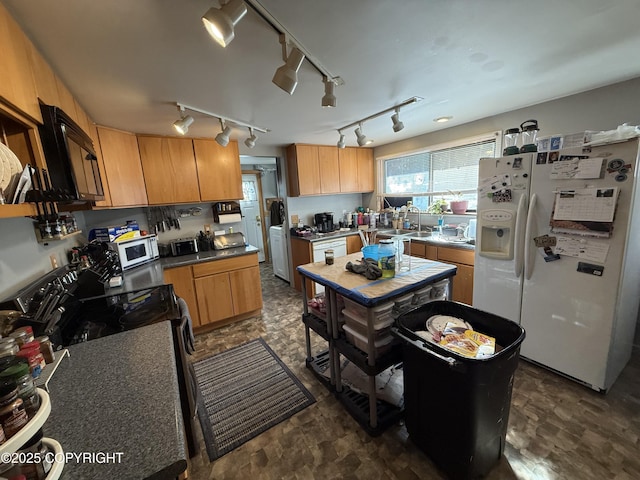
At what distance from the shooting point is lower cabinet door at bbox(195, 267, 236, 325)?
287 cm

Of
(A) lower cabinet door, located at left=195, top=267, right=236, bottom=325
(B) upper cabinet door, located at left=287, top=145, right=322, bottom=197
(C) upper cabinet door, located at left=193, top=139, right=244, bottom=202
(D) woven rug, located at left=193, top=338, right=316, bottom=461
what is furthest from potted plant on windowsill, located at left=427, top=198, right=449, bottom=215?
(A) lower cabinet door, located at left=195, top=267, right=236, bottom=325

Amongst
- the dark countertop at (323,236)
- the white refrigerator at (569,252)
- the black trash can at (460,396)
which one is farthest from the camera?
the dark countertop at (323,236)

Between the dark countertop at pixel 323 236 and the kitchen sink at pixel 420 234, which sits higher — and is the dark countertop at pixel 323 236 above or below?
above

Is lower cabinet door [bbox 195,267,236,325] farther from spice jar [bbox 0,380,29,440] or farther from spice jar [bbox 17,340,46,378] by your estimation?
spice jar [bbox 0,380,29,440]

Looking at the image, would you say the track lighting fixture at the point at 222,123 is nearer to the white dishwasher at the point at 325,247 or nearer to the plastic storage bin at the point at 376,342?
the white dishwasher at the point at 325,247

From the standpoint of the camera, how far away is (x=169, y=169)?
2.87 metres

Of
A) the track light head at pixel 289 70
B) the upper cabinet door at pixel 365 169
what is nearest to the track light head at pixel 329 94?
the track light head at pixel 289 70

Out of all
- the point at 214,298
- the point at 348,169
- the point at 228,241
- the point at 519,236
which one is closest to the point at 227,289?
the point at 214,298

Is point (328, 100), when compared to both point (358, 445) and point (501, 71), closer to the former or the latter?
point (501, 71)

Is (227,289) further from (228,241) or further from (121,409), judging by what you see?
(121,409)

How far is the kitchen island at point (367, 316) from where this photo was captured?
60.2 inches

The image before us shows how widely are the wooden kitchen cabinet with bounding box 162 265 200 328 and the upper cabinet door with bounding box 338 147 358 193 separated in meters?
2.58

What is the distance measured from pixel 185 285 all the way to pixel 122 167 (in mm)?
1346

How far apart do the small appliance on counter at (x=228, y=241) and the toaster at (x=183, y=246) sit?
245mm
